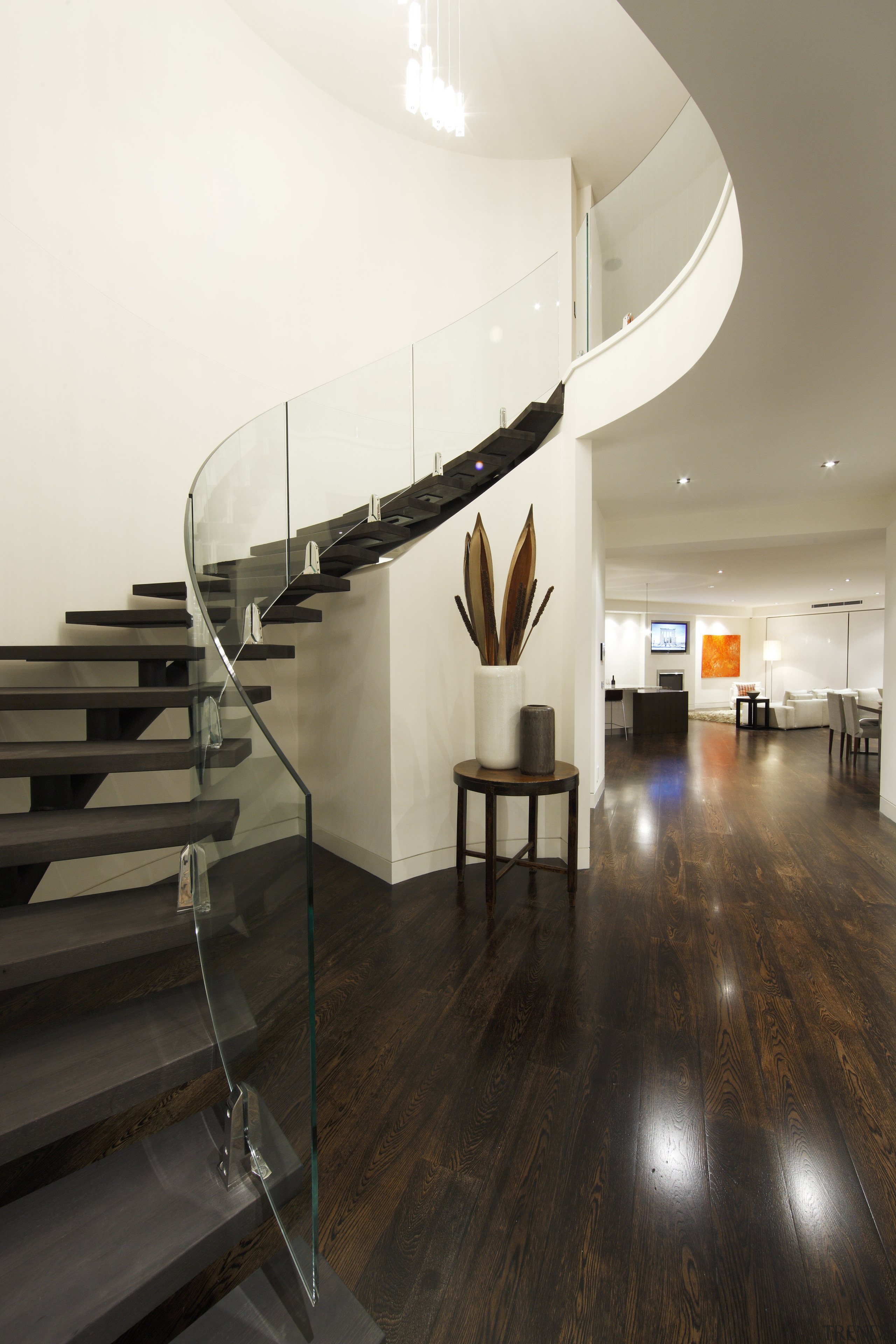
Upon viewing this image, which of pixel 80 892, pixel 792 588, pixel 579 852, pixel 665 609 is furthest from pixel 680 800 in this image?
pixel 665 609

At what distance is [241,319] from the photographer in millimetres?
4148

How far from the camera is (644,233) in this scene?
4062mm

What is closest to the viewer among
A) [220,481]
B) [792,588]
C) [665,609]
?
[220,481]

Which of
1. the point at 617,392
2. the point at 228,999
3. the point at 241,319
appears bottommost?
the point at 228,999

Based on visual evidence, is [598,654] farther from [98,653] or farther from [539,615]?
[98,653]

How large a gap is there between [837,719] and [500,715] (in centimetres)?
754

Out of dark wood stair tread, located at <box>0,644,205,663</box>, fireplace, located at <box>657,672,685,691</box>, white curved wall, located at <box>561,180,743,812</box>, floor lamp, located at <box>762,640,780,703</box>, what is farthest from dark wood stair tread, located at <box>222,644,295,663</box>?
floor lamp, located at <box>762,640,780,703</box>

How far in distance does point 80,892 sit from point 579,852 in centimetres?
289

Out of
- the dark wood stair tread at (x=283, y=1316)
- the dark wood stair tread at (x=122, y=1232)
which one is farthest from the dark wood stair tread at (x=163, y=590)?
the dark wood stair tread at (x=283, y=1316)

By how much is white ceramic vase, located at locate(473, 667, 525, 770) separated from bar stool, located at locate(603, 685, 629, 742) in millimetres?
7625

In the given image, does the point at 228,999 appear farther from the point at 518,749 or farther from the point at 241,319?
the point at 241,319

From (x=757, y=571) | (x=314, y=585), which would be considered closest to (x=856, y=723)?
(x=757, y=571)

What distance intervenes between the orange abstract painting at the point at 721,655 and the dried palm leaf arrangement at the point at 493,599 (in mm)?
13488

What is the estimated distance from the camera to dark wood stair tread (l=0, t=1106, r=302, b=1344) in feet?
3.26
